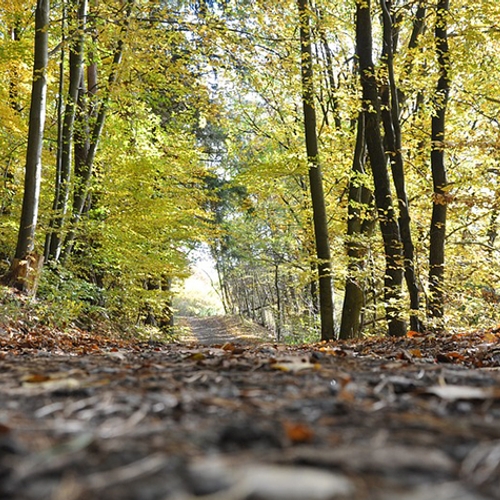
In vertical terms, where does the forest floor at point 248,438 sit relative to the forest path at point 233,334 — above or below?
above

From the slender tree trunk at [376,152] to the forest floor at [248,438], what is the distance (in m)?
6.28

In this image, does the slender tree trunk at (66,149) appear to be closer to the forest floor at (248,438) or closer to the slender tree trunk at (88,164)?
the slender tree trunk at (88,164)

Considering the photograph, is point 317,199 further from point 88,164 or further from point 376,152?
point 88,164

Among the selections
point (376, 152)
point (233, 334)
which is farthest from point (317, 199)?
point (233, 334)

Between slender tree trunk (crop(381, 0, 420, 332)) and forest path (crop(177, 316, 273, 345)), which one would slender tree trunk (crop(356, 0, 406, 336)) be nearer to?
slender tree trunk (crop(381, 0, 420, 332))

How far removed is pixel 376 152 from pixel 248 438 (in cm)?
758

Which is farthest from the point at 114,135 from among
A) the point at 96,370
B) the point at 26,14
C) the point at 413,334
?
the point at 96,370

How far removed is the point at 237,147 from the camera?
16.0 m

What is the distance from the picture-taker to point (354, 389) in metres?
1.97

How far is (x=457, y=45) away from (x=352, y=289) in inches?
207

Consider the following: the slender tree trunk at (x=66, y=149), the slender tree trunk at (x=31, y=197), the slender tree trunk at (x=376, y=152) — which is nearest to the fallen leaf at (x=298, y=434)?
the slender tree trunk at (x=376, y=152)

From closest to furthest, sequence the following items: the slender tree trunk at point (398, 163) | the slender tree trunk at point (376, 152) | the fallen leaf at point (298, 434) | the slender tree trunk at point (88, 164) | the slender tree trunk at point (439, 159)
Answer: the fallen leaf at point (298, 434)
the slender tree trunk at point (398, 163)
the slender tree trunk at point (376, 152)
the slender tree trunk at point (439, 159)
the slender tree trunk at point (88, 164)

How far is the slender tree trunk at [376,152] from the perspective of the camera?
826 cm

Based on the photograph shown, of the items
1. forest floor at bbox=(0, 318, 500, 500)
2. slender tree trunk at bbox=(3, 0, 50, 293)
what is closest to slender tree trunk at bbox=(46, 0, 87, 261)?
slender tree trunk at bbox=(3, 0, 50, 293)
